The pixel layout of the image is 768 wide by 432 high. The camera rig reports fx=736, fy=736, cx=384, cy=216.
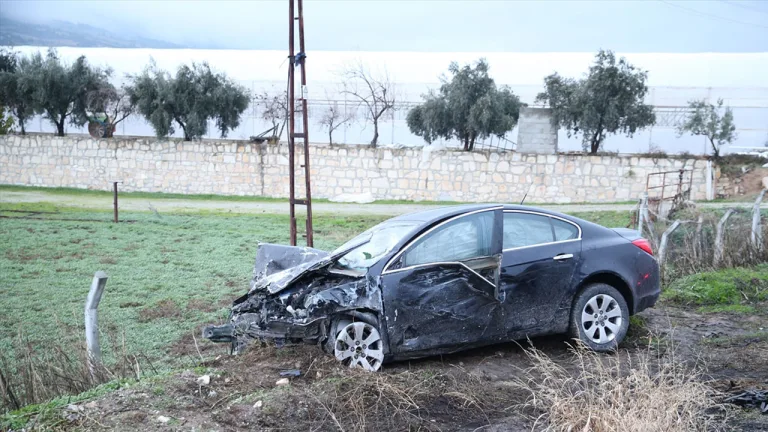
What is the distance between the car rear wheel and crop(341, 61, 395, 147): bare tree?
86.9 feet

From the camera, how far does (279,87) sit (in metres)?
37.9

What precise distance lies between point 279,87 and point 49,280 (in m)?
25.6

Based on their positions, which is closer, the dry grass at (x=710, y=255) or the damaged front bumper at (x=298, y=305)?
the damaged front bumper at (x=298, y=305)

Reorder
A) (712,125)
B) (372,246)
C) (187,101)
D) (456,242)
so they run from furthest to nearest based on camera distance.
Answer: (187,101) → (712,125) → (372,246) → (456,242)

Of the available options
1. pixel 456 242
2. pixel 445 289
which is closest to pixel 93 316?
pixel 445 289

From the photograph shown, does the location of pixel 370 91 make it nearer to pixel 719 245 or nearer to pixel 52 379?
pixel 719 245

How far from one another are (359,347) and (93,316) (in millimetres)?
2431

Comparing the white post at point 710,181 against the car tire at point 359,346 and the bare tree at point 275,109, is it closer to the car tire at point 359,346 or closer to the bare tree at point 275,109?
the bare tree at point 275,109

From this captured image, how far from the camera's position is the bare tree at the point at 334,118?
114 feet

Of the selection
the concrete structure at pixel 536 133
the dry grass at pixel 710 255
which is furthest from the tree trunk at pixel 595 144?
the dry grass at pixel 710 255

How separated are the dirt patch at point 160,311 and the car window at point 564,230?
6.15 metres

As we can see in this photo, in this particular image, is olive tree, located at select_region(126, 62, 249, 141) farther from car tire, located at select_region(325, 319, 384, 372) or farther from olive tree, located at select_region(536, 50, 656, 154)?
car tire, located at select_region(325, 319, 384, 372)

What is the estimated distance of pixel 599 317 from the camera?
762 cm

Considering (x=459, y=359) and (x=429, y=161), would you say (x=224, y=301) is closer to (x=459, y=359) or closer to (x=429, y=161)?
(x=459, y=359)
